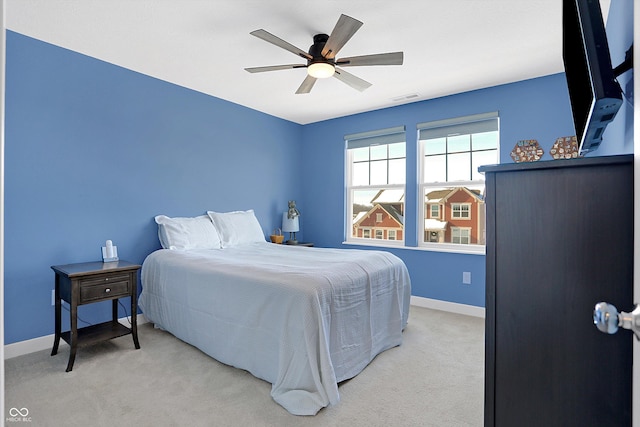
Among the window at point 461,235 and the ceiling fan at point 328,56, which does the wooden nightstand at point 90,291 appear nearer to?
the ceiling fan at point 328,56

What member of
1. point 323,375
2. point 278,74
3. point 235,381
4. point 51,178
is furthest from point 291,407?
point 278,74

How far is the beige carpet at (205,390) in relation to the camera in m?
1.83

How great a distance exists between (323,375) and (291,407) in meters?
0.24

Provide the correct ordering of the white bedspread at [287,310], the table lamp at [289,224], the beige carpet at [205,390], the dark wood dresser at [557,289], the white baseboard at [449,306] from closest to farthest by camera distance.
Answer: the dark wood dresser at [557,289] < the beige carpet at [205,390] < the white bedspread at [287,310] < the white baseboard at [449,306] < the table lamp at [289,224]

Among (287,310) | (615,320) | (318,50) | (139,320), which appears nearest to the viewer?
(615,320)

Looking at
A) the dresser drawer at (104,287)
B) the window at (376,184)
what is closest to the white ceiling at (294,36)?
the window at (376,184)

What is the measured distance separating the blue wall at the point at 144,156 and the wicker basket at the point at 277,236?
4.9 inches

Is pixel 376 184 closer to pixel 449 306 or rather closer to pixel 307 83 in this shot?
pixel 449 306

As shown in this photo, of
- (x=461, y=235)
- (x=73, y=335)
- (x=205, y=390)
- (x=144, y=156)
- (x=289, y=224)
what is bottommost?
(x=205, y=390)

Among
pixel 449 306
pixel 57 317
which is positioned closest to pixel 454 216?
pixel 449 306

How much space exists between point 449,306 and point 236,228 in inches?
103

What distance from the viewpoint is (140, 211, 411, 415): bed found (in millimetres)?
1959

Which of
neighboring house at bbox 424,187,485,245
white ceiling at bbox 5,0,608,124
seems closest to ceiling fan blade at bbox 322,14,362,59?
white ceiling at bbox 5,0,608,124

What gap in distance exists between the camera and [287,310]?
201cm
